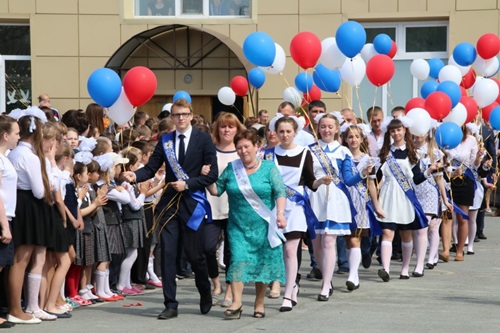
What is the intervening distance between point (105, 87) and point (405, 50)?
12.6m

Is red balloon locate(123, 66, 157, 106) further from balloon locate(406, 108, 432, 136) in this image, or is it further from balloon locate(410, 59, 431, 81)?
balloon locate(410, 59, 431, 81)

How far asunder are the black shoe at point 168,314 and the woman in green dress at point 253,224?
0.44m

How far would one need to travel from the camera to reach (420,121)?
37.6ft

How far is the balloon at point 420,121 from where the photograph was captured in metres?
11.5

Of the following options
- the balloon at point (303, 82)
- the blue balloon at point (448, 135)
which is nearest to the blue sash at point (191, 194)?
the blue balloon at point (448, 135)

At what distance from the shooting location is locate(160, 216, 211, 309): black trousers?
9.09 m

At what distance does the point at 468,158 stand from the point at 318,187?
4197 millimetres

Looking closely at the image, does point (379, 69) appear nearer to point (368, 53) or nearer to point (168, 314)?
point (368, 53)

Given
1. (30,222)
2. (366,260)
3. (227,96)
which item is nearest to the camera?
(30,222)

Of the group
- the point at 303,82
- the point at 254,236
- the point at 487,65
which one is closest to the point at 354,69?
the point at 303,82

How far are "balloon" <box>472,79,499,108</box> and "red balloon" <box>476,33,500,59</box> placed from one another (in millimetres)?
1913

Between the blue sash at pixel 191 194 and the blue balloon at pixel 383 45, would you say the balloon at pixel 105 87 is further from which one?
the blue balloon at pixel 383 45

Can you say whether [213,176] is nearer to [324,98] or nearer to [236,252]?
[236,252]

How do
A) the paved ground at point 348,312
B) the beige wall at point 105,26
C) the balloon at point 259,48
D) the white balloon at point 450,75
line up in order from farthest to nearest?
the beige wall at point 105,26 → the white balloon at point 450,75 → the balloon at point 259,48 → the paved ground at point 348,312
